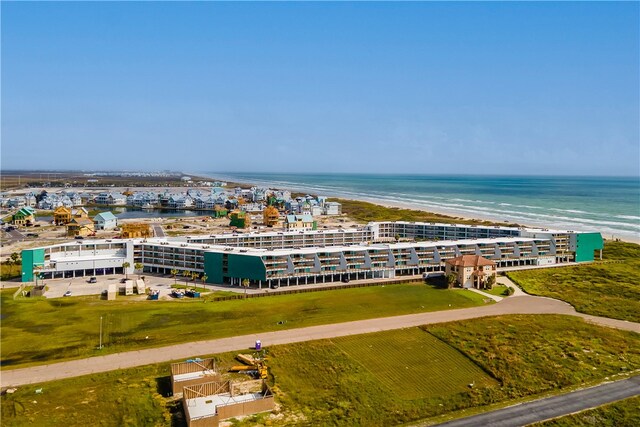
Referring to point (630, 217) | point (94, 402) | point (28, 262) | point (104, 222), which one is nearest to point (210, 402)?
point (94, 402)

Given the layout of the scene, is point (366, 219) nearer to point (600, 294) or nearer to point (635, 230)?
point (635, 230)

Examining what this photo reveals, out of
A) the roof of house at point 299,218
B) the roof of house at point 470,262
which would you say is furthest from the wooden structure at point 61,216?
the roof of house at point 470,262

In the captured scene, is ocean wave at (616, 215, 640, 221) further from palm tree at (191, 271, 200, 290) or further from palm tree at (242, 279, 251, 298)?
palm tree at (191, 271, 200, 290)

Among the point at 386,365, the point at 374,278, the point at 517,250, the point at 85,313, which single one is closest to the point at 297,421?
the point at 386,365

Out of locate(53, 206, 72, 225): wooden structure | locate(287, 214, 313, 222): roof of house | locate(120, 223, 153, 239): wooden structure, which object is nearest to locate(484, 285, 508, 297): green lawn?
locate(287, 214, 313, 222): roof of house

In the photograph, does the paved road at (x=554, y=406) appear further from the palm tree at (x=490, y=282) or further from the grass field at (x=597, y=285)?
the palm tree at (x=490, y=282)

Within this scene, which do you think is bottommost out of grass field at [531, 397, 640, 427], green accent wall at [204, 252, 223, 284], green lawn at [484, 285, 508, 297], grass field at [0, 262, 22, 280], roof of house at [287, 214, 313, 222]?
green lawn at [484, 285, 508, 297]
